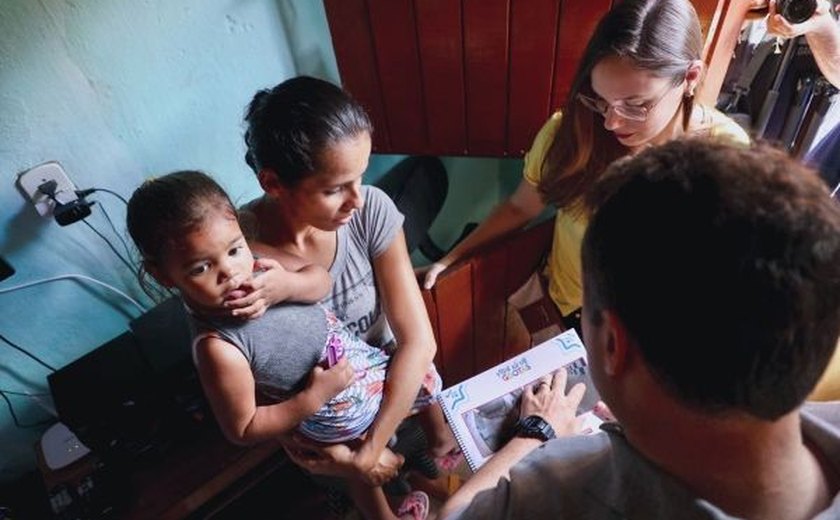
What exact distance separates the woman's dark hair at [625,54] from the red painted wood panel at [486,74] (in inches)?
8.5

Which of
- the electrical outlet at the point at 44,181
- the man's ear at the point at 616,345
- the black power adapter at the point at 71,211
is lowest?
the black power adapter at the point at 71,211

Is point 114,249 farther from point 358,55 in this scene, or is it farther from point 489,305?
point 489,305

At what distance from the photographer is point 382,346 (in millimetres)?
1185

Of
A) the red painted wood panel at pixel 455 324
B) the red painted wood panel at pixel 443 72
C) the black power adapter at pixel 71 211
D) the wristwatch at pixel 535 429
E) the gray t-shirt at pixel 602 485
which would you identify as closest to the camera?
the gray t-shirt at pixel 602 485

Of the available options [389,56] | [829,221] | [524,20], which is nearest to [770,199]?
[829,221]

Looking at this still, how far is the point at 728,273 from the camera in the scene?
0.41 m

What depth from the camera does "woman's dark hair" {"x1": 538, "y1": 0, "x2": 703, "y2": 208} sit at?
986mm

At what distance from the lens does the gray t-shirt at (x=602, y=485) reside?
20.7 inches

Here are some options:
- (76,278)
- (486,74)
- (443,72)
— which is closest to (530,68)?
(486,74)

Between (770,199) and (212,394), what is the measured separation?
79 centimetres

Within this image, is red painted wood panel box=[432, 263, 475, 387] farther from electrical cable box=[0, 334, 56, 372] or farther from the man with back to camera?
electrical cable box=[0, 334, 56, 372]

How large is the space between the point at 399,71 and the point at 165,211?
0.81 meters

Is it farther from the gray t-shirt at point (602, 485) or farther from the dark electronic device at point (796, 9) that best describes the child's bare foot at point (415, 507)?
the dark electronic device at point (796, 9)

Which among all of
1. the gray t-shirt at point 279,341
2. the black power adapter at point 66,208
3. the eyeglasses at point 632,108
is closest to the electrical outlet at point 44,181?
the black power adapter at point 66,208
